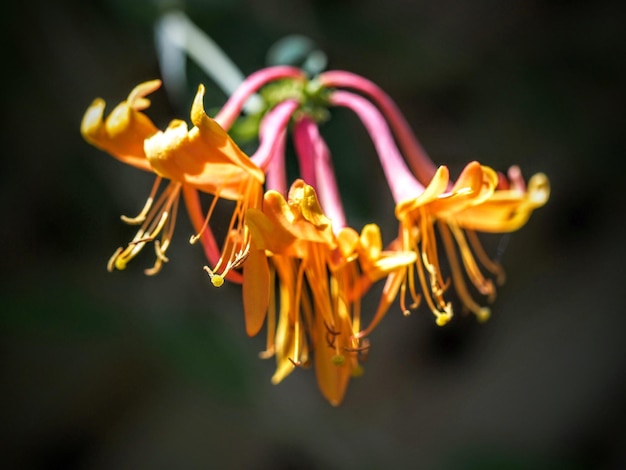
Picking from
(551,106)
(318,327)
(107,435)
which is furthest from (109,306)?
(551,106)

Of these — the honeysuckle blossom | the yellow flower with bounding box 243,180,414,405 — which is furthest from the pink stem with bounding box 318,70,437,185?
the yellow flower with bounding box 243,180,414,405

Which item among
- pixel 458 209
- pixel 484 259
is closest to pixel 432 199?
pixel 458 209

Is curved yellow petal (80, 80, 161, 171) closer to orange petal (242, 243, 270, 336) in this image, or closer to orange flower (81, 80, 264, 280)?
orange flower (81, 80, 264, 280)

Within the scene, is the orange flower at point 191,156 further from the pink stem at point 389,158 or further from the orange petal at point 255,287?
the pink stem at point 389,158

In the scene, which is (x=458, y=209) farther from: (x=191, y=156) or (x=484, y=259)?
(x=484, y=259)

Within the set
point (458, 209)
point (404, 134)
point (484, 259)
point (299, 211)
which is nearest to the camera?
point (299, 211)

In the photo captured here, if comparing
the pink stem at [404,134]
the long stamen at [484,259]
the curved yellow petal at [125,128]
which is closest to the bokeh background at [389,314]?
the long stamen at [484,259]
